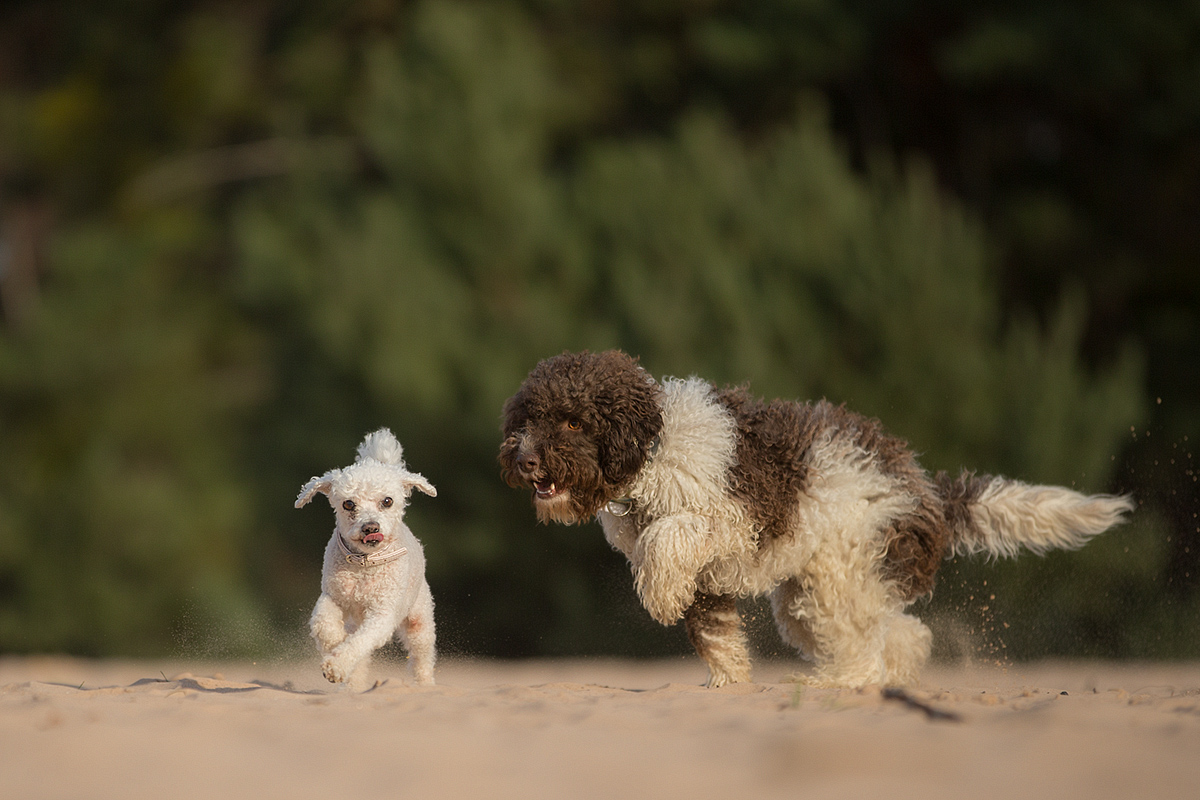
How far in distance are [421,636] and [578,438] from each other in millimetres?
1513

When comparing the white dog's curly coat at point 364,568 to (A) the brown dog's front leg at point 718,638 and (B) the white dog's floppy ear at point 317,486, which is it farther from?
(A) the brown dog's front leg at point 718,638

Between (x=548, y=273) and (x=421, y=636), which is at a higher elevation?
(x=548, y=273)

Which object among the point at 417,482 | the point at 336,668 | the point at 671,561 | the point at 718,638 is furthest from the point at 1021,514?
the point at 336,668

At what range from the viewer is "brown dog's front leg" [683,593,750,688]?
6.79m

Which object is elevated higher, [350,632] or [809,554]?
[809,554]

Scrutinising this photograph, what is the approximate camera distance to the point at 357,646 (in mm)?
6223

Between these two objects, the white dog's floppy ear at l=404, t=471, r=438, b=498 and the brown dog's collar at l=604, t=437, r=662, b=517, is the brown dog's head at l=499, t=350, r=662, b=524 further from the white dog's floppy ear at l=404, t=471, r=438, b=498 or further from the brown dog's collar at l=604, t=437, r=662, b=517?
the white dog's floppy ear at l=404, t=471, r=438, b=498

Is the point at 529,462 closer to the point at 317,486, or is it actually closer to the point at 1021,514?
the point at 317,486

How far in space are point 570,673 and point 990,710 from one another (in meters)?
8.53

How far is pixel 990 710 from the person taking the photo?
17.1ft

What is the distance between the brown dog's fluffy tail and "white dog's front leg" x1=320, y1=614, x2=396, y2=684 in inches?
115

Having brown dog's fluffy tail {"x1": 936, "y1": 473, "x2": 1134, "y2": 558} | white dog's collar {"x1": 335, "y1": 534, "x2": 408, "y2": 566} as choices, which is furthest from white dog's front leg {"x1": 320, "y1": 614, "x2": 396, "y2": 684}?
brown dog's fluffy tail {"x1": 936, "y1": 473, "x2": 1134, "y2": 558}

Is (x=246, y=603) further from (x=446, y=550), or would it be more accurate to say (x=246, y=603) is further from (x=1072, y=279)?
(x=1072, y=279)

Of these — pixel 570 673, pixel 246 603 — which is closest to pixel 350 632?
pixel 570 673
